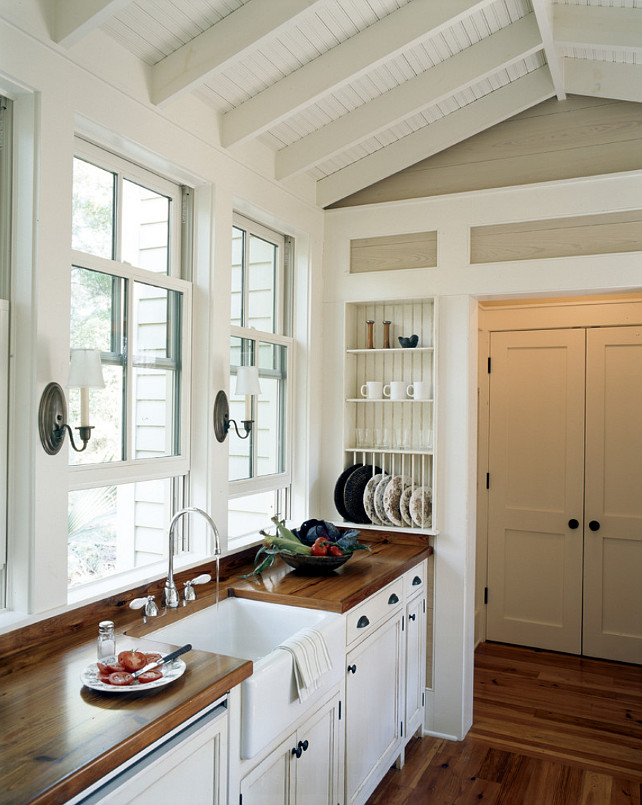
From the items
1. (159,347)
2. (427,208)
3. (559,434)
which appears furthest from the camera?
(559,434)

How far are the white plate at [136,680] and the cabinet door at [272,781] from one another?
382mm

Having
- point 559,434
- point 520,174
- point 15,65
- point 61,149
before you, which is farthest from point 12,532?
point 559,434

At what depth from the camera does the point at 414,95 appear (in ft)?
9.90

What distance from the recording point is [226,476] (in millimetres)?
2848

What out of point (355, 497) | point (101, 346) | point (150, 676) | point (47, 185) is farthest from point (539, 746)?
point (47, 185)

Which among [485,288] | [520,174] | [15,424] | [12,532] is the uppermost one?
[520,174]

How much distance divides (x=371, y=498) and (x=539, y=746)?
138 centimetres

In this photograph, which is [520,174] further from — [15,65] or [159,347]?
Result: [15,65]

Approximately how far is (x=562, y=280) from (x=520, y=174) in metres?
0.58

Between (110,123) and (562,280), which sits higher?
(110,123)

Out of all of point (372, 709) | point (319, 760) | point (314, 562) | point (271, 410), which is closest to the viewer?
point (319, 760)

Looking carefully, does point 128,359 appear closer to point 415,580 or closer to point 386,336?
point 386,336

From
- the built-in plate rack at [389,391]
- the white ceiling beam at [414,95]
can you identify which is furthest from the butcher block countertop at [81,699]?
the white ceiling beam at [414,95]

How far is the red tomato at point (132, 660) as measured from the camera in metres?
1.69
